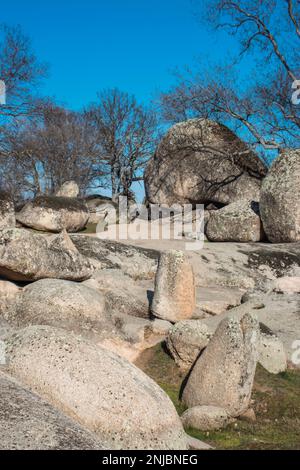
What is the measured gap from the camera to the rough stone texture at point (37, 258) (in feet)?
29.5

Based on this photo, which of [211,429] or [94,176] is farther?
[94,176]

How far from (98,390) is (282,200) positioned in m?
12.4

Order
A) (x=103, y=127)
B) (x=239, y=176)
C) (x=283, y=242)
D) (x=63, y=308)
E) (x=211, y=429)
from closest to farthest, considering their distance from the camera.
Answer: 1. (x=211, y=429)
2. (x=63, y=308)
3. (x=283, y=242)
4. (x=239, y=176)
5. (x=103, y=127)

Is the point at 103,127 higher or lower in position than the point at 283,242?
higher

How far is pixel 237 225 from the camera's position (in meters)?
17.0

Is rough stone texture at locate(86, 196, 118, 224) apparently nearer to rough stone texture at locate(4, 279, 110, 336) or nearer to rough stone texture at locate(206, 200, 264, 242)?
rough stone texture at locate(206, 200, 264, 242)

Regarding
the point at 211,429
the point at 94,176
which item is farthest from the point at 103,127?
the point at 211,429

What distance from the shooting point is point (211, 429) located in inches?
Result: 257

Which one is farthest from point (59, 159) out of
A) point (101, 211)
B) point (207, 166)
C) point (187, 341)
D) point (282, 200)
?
point (187, 341)
